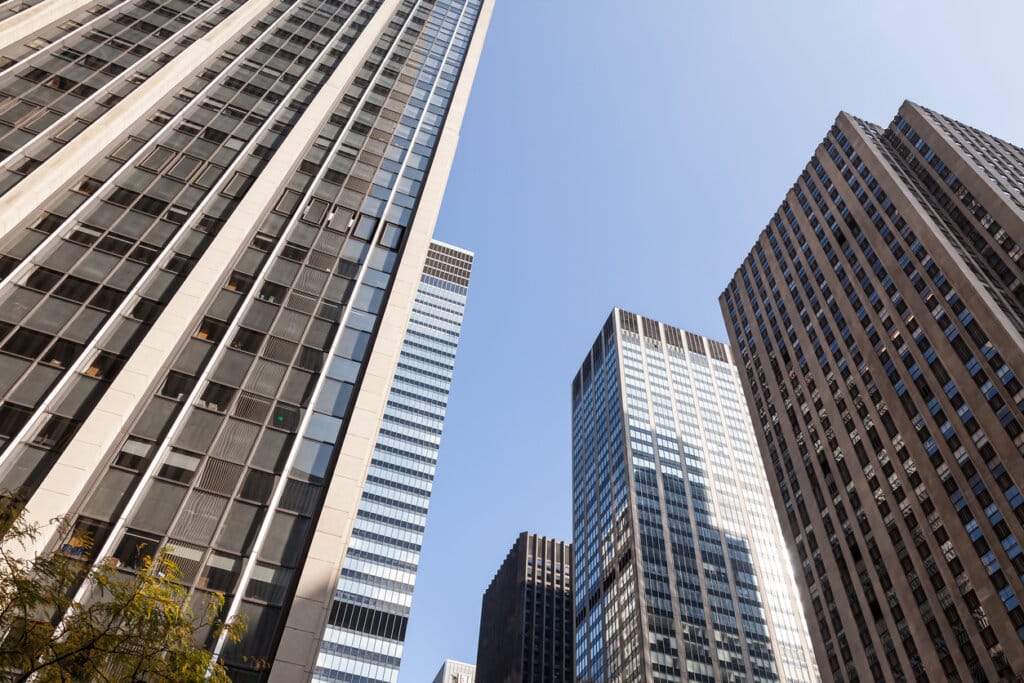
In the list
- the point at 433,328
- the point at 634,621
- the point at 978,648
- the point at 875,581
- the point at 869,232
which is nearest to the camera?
the point at 978,648

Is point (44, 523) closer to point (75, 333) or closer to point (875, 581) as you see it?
point (75, 333)

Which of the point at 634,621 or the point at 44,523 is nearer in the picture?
the point at 44,523

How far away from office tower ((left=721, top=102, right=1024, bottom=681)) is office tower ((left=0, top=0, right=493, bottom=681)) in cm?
5184

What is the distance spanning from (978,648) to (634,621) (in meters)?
68.1

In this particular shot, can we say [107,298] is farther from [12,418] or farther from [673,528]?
[673,528]

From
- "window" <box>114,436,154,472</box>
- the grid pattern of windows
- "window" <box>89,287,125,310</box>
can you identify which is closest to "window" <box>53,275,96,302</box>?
"window" <box>89,287,125,310</box>

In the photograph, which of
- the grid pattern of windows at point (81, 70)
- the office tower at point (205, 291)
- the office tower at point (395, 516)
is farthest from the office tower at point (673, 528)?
the grid pattern of windows at point (81, 70)

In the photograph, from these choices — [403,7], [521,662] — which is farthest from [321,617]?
[521,662]

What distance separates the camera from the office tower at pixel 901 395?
5481 cm

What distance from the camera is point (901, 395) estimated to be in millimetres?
67562

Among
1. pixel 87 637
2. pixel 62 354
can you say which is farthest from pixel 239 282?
pixel 87 637

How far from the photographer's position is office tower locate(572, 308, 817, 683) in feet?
371

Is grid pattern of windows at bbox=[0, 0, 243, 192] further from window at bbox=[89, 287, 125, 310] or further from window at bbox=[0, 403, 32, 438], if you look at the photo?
window at bbox=[0, 403, 32, 438]

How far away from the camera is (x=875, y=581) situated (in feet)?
209
